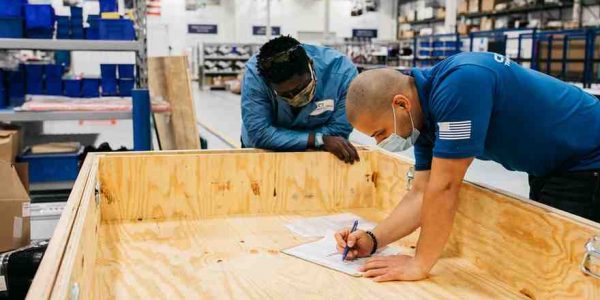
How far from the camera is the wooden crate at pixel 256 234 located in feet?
4.62

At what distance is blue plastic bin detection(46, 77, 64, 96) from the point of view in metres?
4.34

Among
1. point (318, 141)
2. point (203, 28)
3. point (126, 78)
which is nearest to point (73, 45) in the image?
point (126, 78)

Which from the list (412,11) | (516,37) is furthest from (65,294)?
(412,11)

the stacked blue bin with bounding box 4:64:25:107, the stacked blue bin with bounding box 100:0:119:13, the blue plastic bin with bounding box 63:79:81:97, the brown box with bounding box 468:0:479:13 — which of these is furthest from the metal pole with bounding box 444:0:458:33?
the stacked blue bin with bounding box 4:64:25:107

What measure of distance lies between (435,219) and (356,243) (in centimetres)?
32

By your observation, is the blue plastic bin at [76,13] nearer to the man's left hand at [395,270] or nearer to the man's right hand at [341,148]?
the man's right hand at [341,148]

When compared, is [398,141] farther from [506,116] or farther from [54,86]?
[54,86]

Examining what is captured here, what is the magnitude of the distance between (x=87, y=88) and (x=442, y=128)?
11.8ft

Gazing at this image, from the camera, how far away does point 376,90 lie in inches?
59.1

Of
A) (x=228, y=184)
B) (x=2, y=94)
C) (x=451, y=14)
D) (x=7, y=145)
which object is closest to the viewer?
(x=228, y=184)

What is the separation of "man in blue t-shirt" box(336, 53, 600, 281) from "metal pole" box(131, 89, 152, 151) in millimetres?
2340

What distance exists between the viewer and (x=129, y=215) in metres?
2.16

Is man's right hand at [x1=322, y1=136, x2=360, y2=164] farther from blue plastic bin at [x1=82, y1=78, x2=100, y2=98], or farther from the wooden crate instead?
blue plastic bin at [x1=82, y1=78, x2=100, y2=98]

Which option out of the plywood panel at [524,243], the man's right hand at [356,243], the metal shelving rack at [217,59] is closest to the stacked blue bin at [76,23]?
the man's right hand at [356,243]
